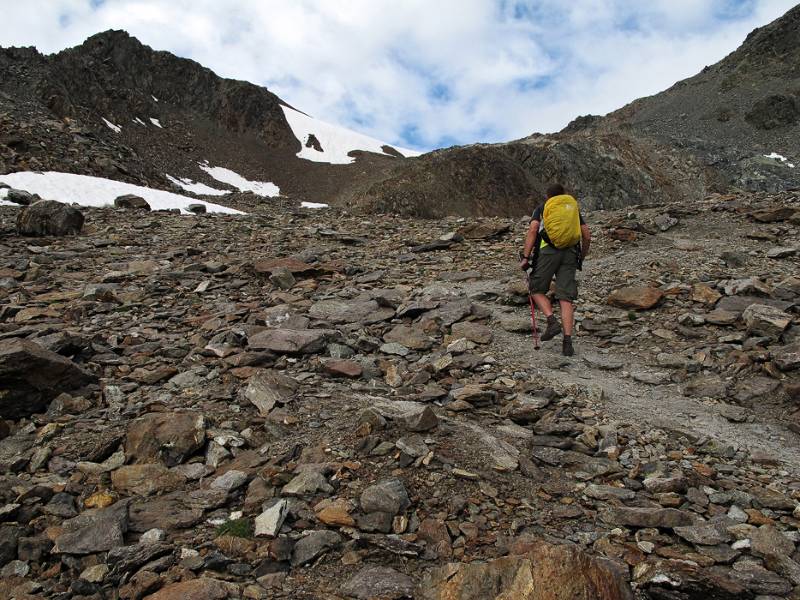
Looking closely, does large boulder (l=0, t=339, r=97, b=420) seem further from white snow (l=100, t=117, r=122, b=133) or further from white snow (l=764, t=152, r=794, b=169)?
white snow (l=100, t=117, r=122, b=133)

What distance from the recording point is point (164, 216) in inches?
715

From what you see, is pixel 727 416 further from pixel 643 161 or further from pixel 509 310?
pixel 643 161

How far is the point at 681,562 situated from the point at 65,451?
4.98 meters

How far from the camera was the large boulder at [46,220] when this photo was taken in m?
14.4

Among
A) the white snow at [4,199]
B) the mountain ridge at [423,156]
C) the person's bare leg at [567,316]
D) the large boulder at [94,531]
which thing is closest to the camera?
the large boulder at [94,531]

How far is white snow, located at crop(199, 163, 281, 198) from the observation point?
73.3 meters

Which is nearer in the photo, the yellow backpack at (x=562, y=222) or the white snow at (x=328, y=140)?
the yellow backpack at (x=562, y=222)

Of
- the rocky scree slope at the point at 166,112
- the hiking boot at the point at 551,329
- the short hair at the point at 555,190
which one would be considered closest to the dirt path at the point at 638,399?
the hiking boot at the point at 551,329

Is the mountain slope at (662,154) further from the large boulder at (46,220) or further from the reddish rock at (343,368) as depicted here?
the reddish rock at (343,368)

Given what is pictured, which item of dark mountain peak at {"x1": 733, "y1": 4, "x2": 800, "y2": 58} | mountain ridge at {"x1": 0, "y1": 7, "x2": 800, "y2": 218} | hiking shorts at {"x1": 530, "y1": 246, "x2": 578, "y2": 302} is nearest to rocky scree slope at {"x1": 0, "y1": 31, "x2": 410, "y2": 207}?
mountain ridge at {"x1": 0, "y1": 7, "x2": 800, "y2": 218}

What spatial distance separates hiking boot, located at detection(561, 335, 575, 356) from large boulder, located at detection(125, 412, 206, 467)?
4.57 metres

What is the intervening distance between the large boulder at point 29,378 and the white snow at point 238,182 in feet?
228

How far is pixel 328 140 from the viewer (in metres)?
106

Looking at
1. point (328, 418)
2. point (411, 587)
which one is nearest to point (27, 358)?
point (328, 418)
